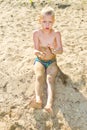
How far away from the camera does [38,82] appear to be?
4125 mm

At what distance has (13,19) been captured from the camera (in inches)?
225

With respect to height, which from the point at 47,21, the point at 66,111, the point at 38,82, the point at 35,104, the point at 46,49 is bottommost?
the point at 66,111

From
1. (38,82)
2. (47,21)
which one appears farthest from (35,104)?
(47,21)

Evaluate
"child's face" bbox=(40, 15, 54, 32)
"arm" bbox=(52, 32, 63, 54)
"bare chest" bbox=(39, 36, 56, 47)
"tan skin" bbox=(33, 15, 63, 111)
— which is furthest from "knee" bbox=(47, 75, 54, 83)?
"child's face" bbox=(40, 15, 54, 32)

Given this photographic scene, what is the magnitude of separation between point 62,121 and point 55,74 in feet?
1.98

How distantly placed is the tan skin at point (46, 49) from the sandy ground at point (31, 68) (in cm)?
16

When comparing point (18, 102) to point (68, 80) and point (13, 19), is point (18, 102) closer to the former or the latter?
point (68, 80)

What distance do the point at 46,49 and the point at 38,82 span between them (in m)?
0.42

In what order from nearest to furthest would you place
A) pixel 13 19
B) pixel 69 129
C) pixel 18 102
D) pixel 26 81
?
pixel 69 129
pixel 18 102
pixel 26 81
pixel 13 19

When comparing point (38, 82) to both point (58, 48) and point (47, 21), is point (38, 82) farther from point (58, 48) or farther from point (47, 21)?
point (47, 21)

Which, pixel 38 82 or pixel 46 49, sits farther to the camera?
pixel 46 49

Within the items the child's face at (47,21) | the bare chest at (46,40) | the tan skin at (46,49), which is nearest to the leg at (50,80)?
the tan skin at (46,49)

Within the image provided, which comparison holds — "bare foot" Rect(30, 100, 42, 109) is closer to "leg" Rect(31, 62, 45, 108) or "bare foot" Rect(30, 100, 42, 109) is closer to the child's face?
"leg" Rect(31, 62, 45, 108)

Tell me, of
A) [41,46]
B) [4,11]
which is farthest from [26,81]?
[4,11]
